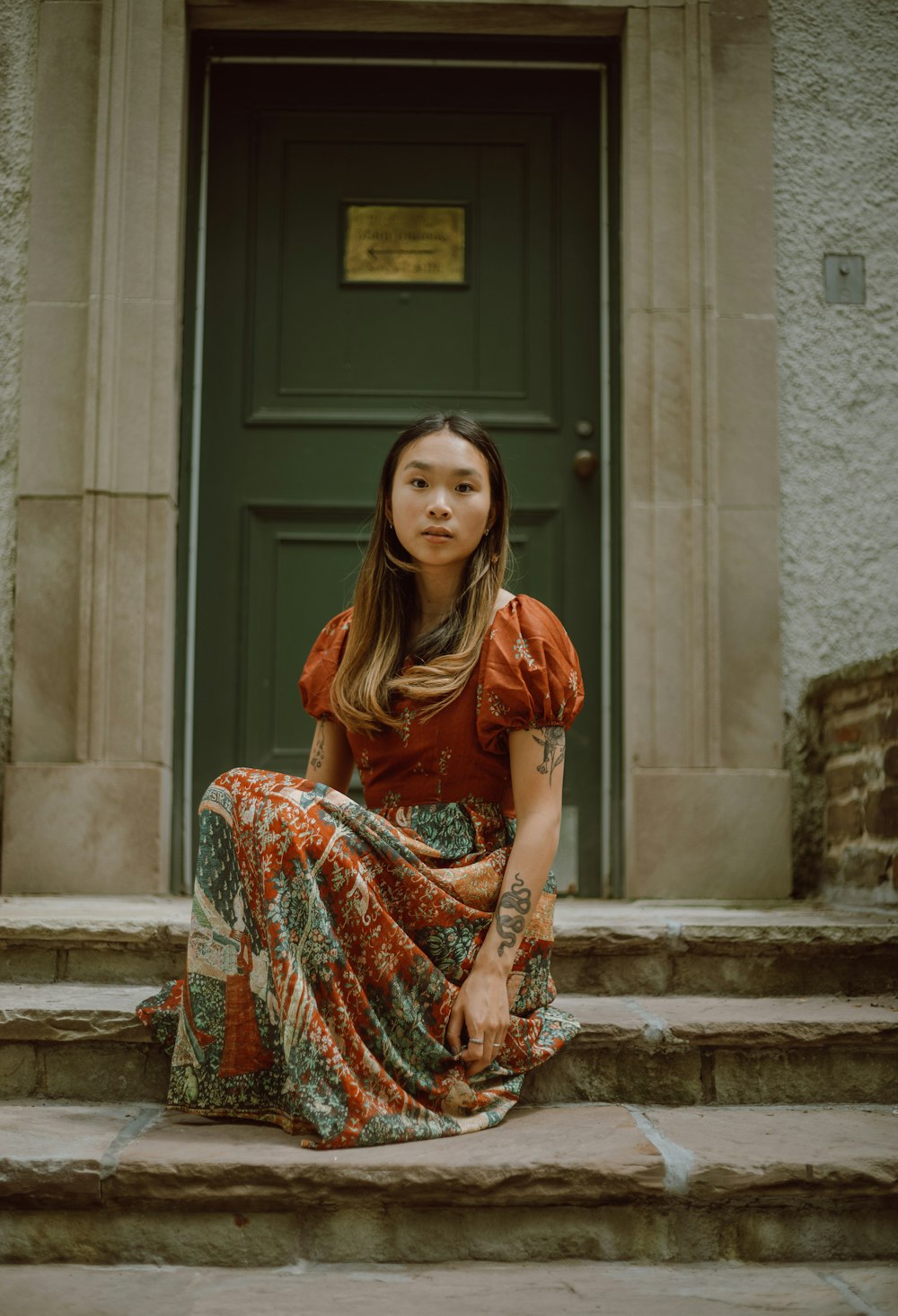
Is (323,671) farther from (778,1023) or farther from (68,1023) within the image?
(778,1023)

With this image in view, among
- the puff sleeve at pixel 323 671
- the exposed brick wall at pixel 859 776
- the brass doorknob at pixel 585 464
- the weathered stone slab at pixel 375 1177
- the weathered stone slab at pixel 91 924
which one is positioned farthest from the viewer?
the brass doorknob at pixel 585 464

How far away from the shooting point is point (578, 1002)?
99.7 inches

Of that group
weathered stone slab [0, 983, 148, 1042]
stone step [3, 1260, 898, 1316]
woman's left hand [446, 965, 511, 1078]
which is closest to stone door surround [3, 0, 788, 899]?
weathered stone slab [0, 983, 148, 1042]

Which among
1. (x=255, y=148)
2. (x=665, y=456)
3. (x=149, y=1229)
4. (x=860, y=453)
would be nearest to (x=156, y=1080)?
(x=149, y=1229)

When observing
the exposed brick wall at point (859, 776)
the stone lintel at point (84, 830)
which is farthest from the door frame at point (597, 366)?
the exposed brick wall at point (859, 776)

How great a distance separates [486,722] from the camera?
2135 mm

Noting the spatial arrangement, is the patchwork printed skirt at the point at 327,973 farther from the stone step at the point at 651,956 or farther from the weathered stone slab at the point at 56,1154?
the stone step at the point at 651,956

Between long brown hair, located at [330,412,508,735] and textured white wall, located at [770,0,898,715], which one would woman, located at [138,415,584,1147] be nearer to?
long brown hair, located at [330,412,508,735]

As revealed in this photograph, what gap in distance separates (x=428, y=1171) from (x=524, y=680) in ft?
2.60

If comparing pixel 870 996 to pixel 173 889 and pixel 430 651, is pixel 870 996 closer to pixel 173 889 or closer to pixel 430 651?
pixel 430 651

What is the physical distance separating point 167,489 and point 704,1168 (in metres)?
2.45

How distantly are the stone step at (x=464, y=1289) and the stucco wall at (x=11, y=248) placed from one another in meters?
2.10

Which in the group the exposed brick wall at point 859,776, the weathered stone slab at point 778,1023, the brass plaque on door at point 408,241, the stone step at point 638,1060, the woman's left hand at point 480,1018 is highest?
the brass plaque on door at point 408,241

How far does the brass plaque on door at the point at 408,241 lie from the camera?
154 inches
